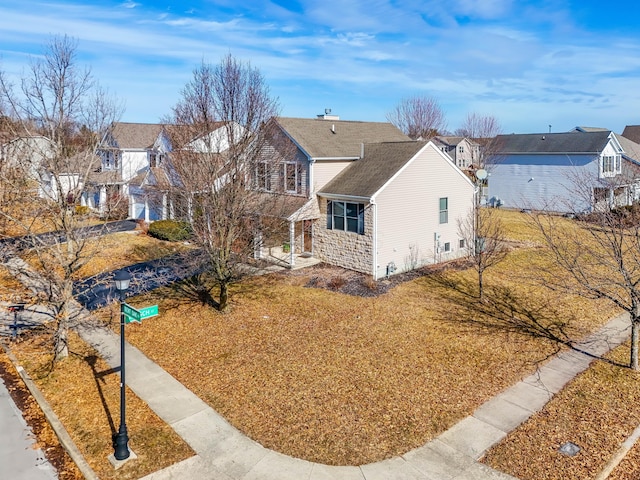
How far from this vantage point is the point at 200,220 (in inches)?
658

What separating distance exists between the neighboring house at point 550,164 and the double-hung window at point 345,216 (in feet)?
72.7

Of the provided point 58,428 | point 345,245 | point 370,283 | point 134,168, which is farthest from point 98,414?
point 134,168

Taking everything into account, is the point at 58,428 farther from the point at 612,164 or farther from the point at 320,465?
the point at 612,164

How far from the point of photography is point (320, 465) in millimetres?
8570

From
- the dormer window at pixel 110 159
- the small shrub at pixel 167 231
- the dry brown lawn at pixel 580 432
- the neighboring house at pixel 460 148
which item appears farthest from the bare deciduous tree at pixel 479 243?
the neighboring house at pixel 460 148

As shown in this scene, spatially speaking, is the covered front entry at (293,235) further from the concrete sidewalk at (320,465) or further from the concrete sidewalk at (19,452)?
the concrete sidewalk at (19,452)

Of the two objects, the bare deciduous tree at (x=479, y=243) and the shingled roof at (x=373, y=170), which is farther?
the shingled roof at (x=373, y=170)

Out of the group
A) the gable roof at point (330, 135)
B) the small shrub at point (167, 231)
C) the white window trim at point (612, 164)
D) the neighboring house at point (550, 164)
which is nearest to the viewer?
the gable roof at point (330, 135)

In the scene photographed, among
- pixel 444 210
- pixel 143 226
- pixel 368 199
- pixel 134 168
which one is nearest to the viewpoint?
pixel 368 199

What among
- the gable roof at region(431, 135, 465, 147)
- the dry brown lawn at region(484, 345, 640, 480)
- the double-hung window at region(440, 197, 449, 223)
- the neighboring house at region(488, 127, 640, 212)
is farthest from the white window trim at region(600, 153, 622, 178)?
the dry brown lawn at region(484, 345, 640, 480)

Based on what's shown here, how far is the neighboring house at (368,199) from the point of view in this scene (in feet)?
69.4

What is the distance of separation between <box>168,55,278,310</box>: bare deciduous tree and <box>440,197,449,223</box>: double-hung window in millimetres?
10733

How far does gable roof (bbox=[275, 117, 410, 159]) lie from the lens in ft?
76.4

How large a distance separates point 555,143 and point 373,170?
2710 cm
